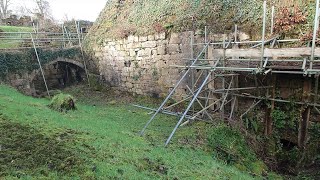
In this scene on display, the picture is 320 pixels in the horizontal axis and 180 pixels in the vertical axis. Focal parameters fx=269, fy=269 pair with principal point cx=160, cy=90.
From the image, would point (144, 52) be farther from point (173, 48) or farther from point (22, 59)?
point (22, 59)

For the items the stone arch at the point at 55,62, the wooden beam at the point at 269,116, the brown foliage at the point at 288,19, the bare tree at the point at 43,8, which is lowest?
the wooden beam at the point at 269,116

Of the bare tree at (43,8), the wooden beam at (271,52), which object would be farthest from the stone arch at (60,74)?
the bare tree at (43,8)

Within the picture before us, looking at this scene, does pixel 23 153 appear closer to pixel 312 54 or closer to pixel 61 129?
pixel 61 129

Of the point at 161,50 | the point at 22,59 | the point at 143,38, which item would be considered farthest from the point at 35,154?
the point at 22,59

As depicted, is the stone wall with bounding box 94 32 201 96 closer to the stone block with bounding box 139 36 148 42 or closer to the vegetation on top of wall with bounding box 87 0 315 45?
the stone block with bounding box 139 36 148 42

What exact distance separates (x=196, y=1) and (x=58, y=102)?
653 centimetres

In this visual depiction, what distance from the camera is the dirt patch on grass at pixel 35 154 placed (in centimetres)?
402

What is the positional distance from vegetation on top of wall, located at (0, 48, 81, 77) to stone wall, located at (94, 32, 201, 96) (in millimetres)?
2707

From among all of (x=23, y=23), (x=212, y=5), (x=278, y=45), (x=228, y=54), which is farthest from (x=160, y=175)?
(x=23, y=23)

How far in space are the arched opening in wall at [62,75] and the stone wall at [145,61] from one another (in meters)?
2.66

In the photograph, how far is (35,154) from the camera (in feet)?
14.7

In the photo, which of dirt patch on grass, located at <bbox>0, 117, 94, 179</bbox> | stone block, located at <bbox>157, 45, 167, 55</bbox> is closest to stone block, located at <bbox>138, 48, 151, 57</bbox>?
stone block, located at <bbox>157, 45, 167, 55</bbox>

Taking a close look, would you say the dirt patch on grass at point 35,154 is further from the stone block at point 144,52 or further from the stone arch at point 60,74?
the stone arch at point 60,74

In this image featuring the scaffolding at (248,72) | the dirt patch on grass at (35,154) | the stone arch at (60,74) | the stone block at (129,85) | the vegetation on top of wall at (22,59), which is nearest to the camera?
the dirt patch on grass at (35,154)
